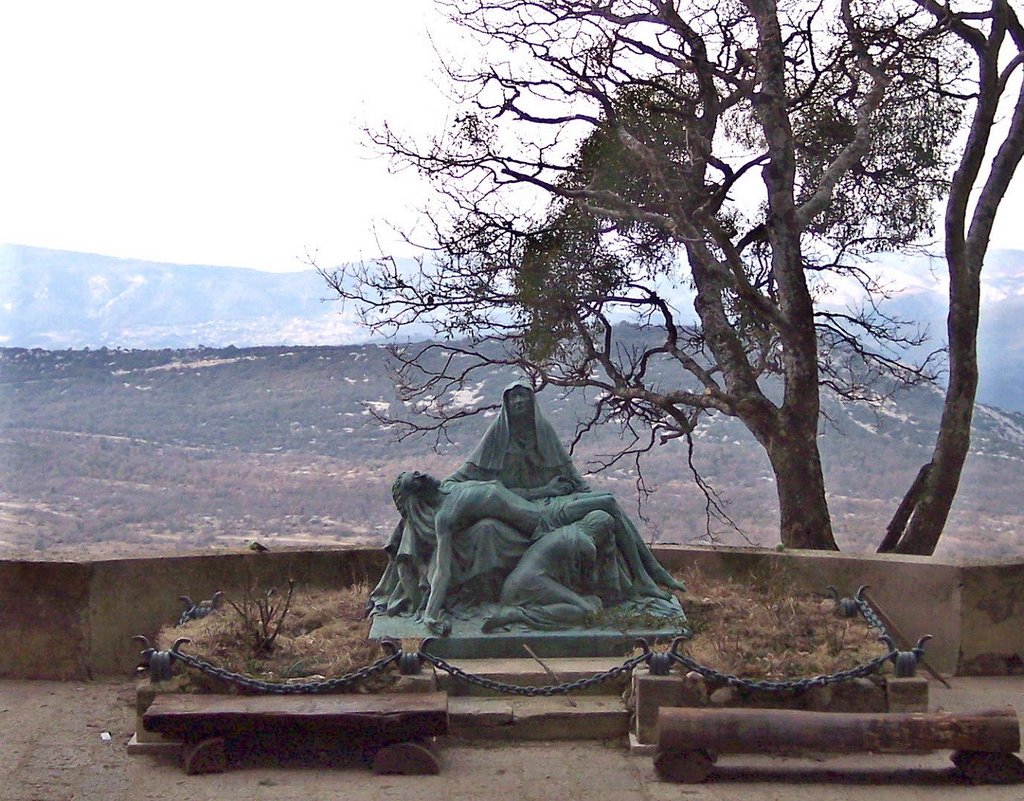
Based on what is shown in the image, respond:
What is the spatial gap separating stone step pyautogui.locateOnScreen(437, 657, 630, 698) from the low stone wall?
249 centimetres

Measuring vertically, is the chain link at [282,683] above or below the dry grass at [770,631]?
below

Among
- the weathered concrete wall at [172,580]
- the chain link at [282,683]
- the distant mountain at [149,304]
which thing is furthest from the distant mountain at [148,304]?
the chain link at [282,683]

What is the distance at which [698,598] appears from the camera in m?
8.82

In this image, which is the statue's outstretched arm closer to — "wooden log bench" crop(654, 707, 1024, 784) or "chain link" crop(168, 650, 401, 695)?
"chain link" crop(168, 650, 401, 695)

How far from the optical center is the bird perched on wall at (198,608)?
829cm

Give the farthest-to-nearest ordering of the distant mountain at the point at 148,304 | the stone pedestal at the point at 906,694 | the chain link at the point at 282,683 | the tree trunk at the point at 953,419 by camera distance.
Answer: the distant mountain at the point at 148,304 < the tree trunk at the point at 953,419 < the stone pedestal at the point at 906,694 < the chain link at the point at 282,683

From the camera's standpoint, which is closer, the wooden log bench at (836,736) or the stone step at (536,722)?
the wooden log bench at (836,736)

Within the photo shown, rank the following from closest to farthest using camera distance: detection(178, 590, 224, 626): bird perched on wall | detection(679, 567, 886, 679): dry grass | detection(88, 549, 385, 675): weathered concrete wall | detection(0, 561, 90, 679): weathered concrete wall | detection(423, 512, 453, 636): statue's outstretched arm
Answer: detection(679, 567, 886, 679): dry grass, detection(423, 512, 453, 636): statue's outstretched arm, detection(178, 590, 224, 626): bird perched on wall, detection(0, 561, 90, 679): weathered concrete wall, detection(88, 549, 385, 675): weathered concrete wall

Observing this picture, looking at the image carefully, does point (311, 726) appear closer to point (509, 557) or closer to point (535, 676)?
point (535, 676)

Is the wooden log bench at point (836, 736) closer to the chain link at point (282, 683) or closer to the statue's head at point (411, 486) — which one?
the chain link at point (282, 683)

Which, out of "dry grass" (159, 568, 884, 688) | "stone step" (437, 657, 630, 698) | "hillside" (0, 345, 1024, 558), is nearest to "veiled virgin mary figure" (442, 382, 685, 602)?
"dry grass" (159, 568, 884, 688)

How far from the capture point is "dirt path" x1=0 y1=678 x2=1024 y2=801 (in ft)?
20.4

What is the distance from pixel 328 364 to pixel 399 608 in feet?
46.1

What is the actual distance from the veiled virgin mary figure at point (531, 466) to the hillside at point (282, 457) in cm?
792
